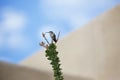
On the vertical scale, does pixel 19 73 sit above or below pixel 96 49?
below

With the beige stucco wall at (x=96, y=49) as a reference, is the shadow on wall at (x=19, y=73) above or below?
below

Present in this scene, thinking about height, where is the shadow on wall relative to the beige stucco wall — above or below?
below

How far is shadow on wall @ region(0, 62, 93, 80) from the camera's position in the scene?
567 cm

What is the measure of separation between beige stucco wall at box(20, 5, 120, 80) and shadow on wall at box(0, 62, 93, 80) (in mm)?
1912

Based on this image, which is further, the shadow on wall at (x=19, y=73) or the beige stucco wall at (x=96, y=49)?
the beige stucco wall at (x=96, y=49)

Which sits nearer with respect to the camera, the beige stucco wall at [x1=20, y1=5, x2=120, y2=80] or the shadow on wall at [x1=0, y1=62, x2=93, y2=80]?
the shadow on wall at [x1=0, y1=62, x2=93, y2=80]

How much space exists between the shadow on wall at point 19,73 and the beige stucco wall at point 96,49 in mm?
1912

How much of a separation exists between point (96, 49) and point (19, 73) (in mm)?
2782

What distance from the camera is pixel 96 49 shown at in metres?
8.29

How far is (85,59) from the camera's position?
8523mm

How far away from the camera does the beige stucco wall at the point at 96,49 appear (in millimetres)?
7809

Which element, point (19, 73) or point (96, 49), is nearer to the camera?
point (19, 73)

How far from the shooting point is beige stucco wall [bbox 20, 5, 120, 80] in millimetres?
7809

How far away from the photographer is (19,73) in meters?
6.05
